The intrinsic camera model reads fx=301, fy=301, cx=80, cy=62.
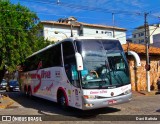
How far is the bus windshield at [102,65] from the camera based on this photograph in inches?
486

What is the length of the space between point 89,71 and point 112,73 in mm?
1015

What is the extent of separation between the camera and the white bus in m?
12.2

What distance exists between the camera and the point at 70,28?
68.5 meters

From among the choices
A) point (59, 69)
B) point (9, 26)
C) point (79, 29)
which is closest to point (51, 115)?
point (59, 69)

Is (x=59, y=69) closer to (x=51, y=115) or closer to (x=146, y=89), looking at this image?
(x=51, y=115)

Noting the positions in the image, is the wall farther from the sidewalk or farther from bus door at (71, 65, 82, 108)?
bus door at (71, 65, 82, 108)

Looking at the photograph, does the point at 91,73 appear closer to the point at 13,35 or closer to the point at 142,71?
the point at 13,35

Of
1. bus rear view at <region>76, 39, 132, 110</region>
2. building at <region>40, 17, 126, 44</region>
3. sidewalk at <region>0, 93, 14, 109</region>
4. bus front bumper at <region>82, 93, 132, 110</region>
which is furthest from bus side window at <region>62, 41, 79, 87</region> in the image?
building at <region>40, 17, 126, 44</region>

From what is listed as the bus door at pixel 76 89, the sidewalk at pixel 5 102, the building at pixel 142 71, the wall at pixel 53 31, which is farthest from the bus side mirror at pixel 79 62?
the wall at pixel 53 31

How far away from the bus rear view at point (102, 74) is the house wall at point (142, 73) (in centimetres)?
1331

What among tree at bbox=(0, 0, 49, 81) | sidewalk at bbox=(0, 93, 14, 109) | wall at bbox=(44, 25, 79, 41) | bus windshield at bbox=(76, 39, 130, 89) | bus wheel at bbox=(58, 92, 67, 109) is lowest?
sidewalk at bbox=(0, 93, 14, 109)

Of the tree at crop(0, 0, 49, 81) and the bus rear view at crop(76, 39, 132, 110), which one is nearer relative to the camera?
the bus rear view at crop(76, 39, 132, 110)

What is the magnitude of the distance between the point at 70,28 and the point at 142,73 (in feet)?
140

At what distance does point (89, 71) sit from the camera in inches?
488
